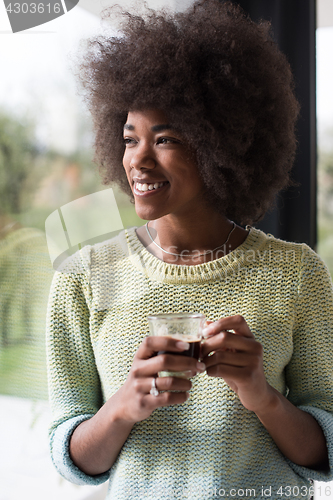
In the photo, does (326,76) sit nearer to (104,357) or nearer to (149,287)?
(149,287)

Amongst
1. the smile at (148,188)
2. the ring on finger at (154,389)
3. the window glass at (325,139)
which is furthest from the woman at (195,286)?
the window glass at (325,139)

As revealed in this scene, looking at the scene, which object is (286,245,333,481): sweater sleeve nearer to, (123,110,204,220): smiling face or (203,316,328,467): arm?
(203,316,328,467): arm

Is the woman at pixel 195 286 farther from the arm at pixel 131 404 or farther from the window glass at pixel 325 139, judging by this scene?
the window glass at pixel 325 139

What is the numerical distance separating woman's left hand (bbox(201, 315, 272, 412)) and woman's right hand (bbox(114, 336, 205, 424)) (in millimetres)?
42

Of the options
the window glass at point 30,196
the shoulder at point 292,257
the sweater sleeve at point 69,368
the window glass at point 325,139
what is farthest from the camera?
the window glass at point 325,139

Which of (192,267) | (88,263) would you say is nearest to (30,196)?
(88,263)

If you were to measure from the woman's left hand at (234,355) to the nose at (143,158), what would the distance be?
1.33 feet

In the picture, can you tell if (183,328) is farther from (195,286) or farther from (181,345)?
(195,286)

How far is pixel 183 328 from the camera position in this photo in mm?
881

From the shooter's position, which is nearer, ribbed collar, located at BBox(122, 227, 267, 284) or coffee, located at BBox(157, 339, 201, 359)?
coffee, located at BBox(157, 339, 201, 359)

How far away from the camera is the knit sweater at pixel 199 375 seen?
1.13 meters

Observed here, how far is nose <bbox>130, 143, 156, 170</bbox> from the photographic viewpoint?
3.63 feet

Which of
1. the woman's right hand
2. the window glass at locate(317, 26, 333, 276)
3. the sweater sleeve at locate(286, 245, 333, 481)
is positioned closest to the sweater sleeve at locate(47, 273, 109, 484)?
the woman's right hand

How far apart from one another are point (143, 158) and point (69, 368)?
56 centimetres
